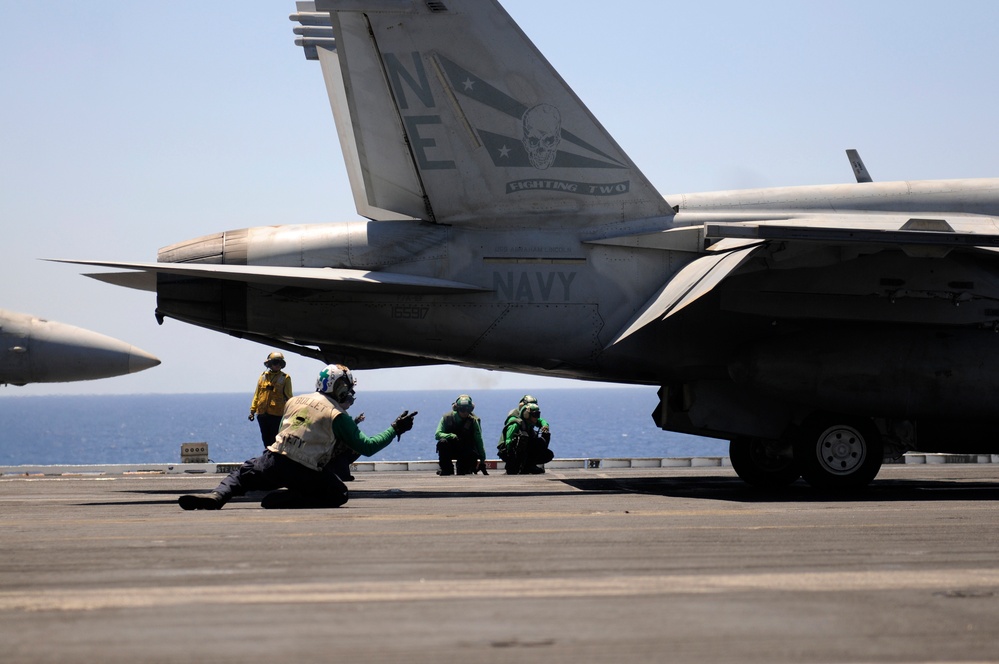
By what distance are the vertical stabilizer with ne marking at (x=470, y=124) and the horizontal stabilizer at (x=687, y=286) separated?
1055 millimetres

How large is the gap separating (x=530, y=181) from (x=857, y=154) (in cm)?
457

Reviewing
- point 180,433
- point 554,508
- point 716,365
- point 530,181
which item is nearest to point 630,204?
point 530,181

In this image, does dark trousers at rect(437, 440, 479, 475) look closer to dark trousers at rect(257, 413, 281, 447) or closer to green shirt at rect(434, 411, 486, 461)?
green shirt at rect(434, 411, 486, 461)

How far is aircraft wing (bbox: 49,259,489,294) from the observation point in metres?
12.2

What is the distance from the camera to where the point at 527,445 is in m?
18.2

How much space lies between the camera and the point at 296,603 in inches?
219

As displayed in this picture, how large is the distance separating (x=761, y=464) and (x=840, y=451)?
1.15 meters

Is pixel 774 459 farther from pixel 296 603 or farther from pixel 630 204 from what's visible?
pixel 296 603

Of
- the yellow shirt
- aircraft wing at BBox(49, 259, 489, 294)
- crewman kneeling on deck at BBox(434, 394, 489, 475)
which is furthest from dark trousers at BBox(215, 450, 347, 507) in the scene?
crewman kneeling on deck at BBox(434, 394, 489, 475)

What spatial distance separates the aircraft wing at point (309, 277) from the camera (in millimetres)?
12195

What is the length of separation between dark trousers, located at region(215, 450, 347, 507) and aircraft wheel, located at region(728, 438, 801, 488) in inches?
203

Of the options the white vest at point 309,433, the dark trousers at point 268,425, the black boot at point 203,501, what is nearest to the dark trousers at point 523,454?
the dark trousers at point 268,425

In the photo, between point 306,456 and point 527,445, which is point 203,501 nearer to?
point 306,456

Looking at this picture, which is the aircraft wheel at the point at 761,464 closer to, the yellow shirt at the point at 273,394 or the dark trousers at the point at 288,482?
the dark trousers at the point at 288,482
